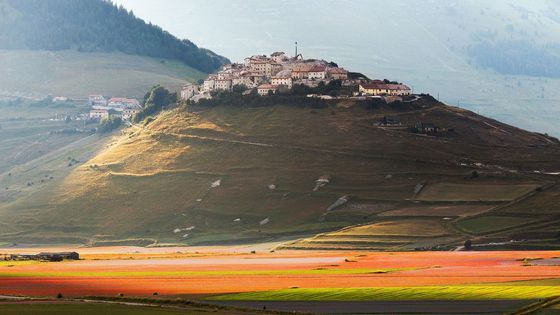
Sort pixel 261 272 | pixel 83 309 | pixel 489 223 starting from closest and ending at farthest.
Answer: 1. pixel 83 309
2. pixel 261 272
3. pixel 489 223

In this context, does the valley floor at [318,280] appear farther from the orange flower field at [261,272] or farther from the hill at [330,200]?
the hill at [330,200]

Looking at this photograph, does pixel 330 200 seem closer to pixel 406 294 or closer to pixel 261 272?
pixel 261 272

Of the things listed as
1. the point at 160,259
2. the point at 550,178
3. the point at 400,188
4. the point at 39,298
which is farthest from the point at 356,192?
the point at 39,298

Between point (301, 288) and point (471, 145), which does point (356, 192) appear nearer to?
point (471, 145)

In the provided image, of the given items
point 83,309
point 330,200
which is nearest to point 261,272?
point 83,309

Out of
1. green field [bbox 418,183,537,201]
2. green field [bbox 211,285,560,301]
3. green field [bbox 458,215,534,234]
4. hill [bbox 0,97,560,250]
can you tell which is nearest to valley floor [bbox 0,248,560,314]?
green field [bbox 211,285,560,301]

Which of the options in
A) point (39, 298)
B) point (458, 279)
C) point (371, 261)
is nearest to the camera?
point (39, 298)
